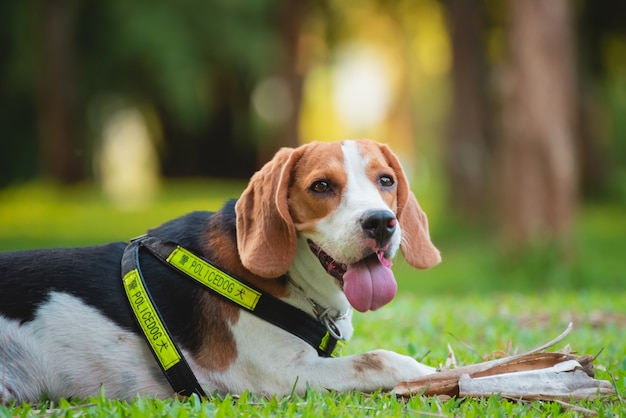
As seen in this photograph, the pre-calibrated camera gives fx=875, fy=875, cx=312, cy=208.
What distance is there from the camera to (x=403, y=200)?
470 cm

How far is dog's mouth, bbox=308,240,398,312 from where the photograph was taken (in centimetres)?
416

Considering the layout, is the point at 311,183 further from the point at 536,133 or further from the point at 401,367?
the point at 536,133

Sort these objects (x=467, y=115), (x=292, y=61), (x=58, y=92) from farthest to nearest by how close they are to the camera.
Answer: (x=58, y=92)
(x=292, y=61)
(x=467, y=115)

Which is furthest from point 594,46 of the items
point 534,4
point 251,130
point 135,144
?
point 135,144

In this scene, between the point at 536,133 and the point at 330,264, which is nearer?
the point at 330,264

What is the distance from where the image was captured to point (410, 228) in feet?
15.6

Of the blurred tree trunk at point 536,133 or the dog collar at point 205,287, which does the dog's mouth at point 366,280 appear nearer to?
the dog collar at point 205,287

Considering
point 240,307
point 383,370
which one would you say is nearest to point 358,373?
point 383,370

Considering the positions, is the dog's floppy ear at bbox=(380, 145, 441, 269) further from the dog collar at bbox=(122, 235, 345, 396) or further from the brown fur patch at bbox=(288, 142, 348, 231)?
the dog collar at bbox=(122, 235, 345, 396)

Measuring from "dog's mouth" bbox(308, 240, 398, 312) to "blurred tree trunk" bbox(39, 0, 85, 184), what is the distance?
63.7ft

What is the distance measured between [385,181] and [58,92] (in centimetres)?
1957

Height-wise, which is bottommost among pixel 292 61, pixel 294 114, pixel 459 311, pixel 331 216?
pixel 294 114

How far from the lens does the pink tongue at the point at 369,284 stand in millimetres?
4156

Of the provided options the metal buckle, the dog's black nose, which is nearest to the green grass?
the metal buckle
